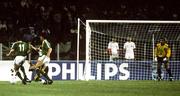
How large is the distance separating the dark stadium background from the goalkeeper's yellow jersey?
383 cm

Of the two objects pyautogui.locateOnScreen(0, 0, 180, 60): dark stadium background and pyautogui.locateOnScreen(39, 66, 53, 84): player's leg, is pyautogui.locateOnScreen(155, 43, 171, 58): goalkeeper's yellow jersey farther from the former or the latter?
pyautogui.locateOnScreen(39, 66, 53, 84): player's leg

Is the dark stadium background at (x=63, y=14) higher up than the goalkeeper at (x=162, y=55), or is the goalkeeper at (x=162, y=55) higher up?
the dark stadium background at (x=63, y=14)

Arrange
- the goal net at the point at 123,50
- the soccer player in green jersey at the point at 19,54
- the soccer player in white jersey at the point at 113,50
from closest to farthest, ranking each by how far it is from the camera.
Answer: the soccer player in green jersey at the point at 19,54, the goal net at the point at 123,50, the soccer player in white jersey at the point at 113,50

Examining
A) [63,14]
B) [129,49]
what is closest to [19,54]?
[129,49]

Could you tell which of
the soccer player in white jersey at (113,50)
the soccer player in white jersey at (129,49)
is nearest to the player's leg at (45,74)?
the soccer player in white jersey at (113,50)

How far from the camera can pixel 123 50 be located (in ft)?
86.9

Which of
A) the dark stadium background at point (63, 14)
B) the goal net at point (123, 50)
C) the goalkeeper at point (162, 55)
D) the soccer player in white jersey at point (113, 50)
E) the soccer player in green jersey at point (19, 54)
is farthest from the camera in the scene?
the dark stadium background at point (63, 14)

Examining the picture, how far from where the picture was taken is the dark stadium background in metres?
26.8

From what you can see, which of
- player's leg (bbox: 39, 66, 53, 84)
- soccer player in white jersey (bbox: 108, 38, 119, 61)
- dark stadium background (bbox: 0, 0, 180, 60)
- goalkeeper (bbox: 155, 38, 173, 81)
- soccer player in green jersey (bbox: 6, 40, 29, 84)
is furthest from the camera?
dark stadium background (bbox: 0, 0, 180, 60)

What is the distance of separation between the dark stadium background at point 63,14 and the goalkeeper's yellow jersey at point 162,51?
3.83 metres

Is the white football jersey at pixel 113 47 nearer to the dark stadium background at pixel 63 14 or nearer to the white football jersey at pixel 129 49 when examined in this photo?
the white football jersey at pixel 129 49

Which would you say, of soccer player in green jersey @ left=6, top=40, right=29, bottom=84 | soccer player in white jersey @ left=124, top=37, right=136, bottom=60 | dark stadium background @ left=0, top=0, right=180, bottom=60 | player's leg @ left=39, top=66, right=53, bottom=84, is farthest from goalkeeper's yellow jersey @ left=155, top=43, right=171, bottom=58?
soccer player in green jersey @ left=6, top=40, right=29, bottom=84

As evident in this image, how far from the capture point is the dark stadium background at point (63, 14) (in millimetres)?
26797

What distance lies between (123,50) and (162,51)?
2.43m
